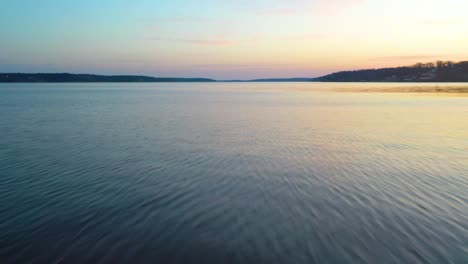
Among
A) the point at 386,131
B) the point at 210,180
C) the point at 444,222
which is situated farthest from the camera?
the point at 386,131

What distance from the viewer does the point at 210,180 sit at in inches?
457

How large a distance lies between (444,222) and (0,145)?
73.8 feet

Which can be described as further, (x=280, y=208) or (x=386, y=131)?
(x=386, y=131)

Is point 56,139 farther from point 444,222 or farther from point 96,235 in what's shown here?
point 444,222

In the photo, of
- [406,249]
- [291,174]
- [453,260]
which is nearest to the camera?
[453,260]

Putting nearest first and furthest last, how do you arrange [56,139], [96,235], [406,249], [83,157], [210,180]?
1. [406,249]
2. [96,235]
3. [210,180]
4. [83,157]
5. [56,139]

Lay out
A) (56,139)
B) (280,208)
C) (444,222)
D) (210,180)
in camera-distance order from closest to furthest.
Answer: (444,222) < (280,208) < (210,180) < (56,139)

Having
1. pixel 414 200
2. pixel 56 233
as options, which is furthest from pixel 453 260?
pixel 56 233

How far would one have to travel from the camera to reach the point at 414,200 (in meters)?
9.47

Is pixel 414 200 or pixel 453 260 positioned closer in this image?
pixel 453 260

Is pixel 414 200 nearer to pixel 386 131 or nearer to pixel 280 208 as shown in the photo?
pixel 280 208

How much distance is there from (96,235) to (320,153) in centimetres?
1231

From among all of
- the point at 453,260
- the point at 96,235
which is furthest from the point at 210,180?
the point at 453,260

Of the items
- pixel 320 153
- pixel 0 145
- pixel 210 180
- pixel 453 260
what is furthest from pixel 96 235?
pixel 0 145
